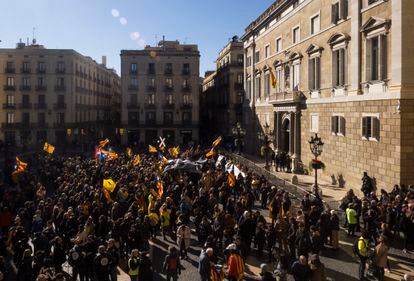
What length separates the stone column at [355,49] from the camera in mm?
24859

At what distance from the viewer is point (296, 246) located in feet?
44.4

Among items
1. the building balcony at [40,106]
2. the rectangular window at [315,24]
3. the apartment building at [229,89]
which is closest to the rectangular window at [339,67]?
the rectangular window at [315,24]

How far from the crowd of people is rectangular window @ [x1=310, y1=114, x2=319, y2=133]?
1078cm

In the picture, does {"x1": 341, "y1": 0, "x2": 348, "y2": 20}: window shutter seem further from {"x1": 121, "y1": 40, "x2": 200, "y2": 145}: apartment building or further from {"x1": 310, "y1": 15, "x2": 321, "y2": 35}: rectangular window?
{"x1": 121, "y1": 40, "x2": 200, "y2": 145}: apartment building

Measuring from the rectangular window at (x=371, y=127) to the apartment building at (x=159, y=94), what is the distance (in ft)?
141

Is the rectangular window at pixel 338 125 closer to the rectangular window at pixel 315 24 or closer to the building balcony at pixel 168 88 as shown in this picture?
the rectangular window at pixel 315 24

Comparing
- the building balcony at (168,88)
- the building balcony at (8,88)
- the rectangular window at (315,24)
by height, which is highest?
the rectangular window at (315,24)

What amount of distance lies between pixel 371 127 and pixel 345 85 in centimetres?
430

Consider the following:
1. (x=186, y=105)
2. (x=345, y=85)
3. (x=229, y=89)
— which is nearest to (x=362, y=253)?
(x=345, y=85)

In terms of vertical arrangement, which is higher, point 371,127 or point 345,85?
point 345,85

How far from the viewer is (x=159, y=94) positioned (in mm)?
66062

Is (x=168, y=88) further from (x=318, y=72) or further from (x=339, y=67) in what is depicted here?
(x=339, y=67)

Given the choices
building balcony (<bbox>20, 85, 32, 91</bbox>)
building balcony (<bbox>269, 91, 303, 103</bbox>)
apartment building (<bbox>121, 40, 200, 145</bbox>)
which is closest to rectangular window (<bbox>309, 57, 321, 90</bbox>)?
building balcony (<bbox>269, 91, 303, 103</bbox>)

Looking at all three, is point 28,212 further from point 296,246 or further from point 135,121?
point 135,121
